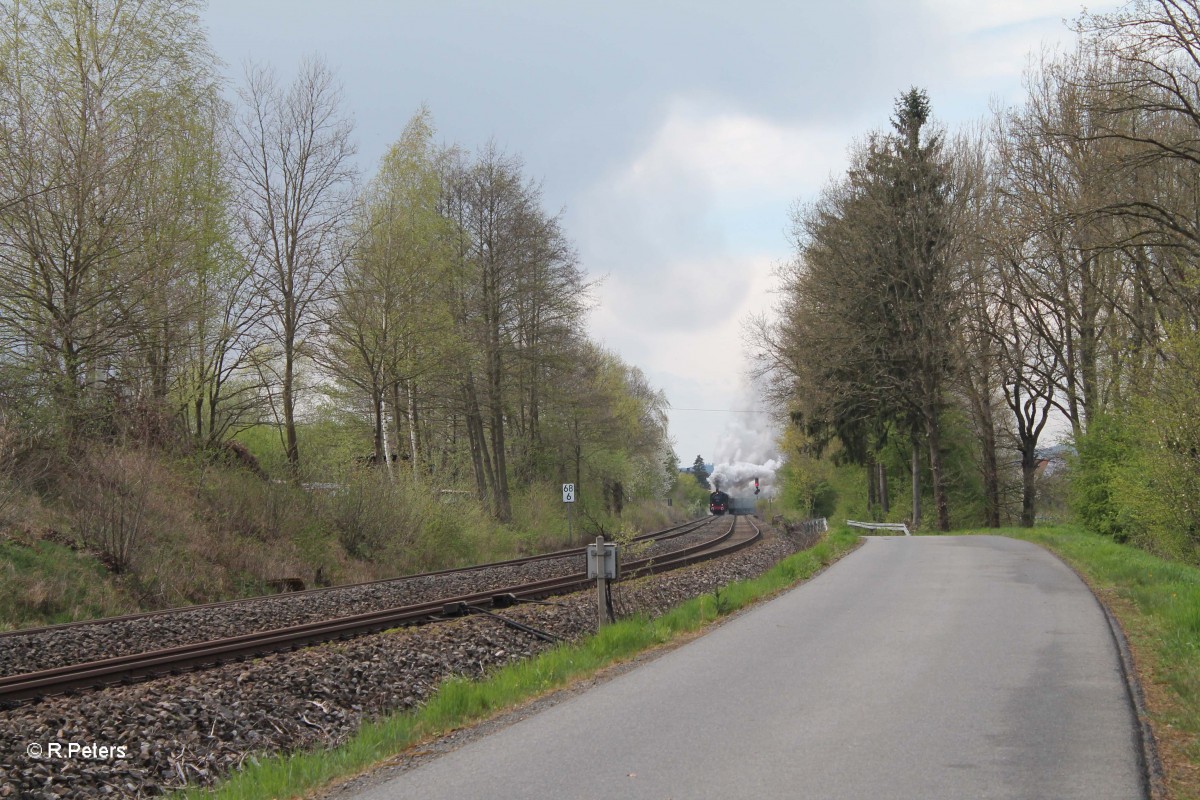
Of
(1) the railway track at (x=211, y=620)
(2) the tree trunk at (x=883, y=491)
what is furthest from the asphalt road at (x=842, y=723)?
(2) the tree trunk at (x=883, y=491)

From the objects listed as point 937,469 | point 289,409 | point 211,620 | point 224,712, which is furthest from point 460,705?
point 937,469

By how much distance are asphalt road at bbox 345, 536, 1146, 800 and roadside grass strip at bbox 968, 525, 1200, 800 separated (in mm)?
277

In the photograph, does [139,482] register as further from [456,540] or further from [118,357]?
[456,540]

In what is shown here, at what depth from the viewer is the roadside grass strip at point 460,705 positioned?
19.9 feet

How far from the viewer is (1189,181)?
22.3 meters

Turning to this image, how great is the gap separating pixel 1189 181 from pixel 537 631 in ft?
65.6

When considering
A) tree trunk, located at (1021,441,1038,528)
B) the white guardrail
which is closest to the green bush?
the white guardrail

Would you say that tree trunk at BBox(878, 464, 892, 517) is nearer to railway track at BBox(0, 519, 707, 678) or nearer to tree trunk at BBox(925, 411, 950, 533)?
tree trunk at BBox(925, 411, 950, 533)

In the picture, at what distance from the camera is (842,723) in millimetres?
6688

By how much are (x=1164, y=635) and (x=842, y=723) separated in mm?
5471

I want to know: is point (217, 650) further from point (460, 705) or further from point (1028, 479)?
point (1028, 479)

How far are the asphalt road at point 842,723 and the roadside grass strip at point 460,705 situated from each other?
2.25ft

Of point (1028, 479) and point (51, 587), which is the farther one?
point (1028, 479)

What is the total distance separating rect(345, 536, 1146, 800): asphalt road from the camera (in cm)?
538
